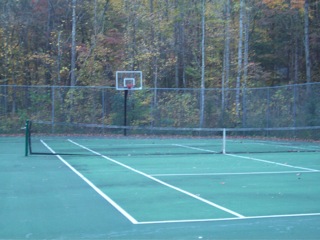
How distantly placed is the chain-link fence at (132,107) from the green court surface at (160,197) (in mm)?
13455

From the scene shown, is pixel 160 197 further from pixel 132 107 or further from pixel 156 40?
pixel 156 40

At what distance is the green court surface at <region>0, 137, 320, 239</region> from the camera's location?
8523 mm

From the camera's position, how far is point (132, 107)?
112 ft

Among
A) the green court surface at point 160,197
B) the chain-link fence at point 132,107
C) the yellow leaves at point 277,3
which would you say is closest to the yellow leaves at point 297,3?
the yellow leaves at point 277,3

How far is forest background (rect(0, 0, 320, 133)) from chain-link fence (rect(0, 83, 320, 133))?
3.71m

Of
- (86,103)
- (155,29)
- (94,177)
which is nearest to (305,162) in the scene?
(94,177)

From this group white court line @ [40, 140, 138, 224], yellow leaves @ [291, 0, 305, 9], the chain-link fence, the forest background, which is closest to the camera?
white court line @ [40, 140, 138, 224]

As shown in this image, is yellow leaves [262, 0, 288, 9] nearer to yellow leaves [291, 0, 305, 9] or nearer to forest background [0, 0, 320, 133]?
forest background [0, 0, 320, 133]

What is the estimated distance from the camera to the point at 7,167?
17.0m

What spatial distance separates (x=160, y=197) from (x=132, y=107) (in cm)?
2281

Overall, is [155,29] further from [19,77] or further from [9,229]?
[9,229]

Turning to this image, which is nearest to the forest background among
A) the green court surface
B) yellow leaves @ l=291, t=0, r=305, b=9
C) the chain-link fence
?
yellow leaves @ l=291, t=0, r=305, b=9

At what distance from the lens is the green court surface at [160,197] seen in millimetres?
8523

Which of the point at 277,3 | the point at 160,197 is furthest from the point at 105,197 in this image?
the point at 277,3
